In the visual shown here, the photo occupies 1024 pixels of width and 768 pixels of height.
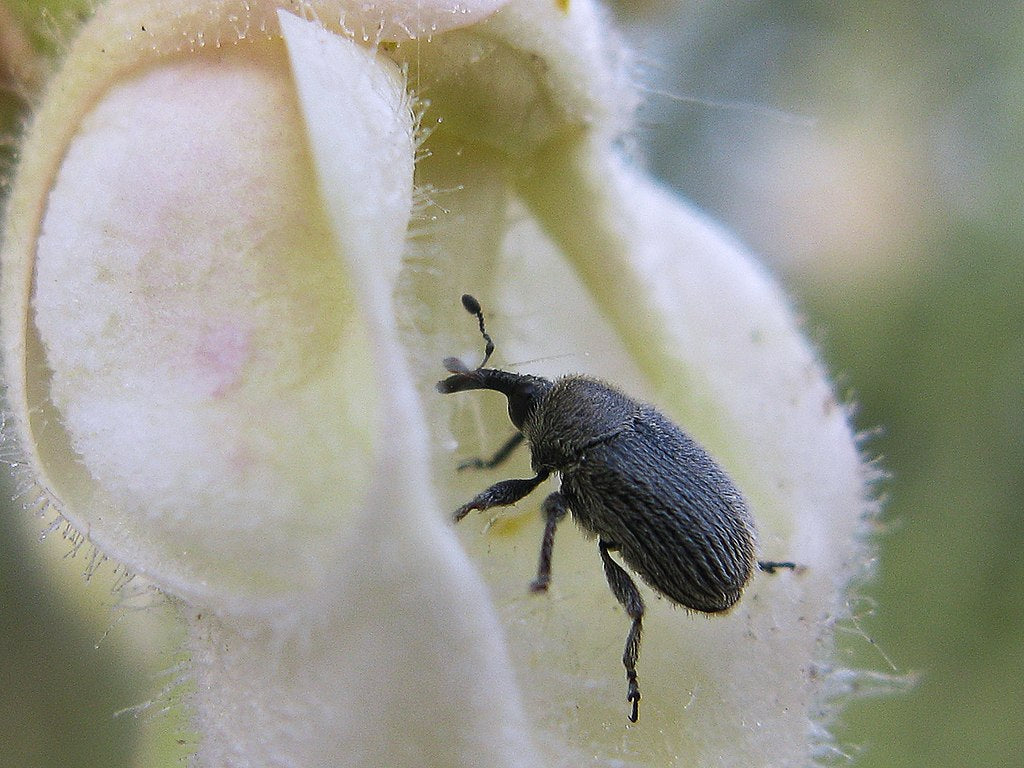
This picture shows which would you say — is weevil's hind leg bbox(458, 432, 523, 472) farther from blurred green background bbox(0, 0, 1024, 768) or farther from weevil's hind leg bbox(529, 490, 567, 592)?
blurred green background bbox(0, 0, 1024, 768)

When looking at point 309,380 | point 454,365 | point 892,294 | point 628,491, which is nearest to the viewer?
point 309,380

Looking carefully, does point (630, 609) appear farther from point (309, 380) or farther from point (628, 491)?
point (309, 380)

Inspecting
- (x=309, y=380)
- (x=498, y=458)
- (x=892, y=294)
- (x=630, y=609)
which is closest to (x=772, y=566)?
(x=630, y=609)

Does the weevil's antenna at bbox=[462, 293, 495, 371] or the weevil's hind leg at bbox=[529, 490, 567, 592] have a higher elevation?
the weevil's antenna at bbox=[462, 293, 495, 371]

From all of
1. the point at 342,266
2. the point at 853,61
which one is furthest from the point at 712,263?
the point at 853,61

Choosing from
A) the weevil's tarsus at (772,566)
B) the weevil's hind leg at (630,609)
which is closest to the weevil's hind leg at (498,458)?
the weevil's hind leg at (630,609)

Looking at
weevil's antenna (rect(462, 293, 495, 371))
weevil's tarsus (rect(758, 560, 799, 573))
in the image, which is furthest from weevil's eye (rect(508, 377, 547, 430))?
weevil's tarsus (rect(758, 560, 799, 573))

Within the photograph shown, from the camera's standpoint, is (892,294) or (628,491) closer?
(628,491)
